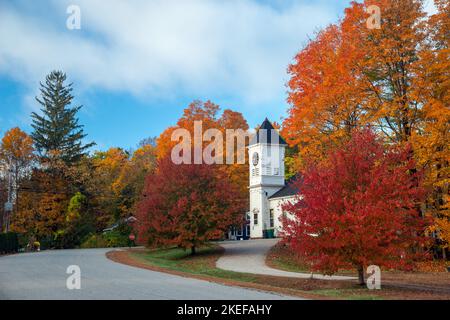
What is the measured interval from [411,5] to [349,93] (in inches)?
195

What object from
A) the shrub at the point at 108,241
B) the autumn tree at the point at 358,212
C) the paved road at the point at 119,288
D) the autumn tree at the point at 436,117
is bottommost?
the shrub at the point at 108,241

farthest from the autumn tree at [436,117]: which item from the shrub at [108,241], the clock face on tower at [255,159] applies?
the shrub at [108,241]

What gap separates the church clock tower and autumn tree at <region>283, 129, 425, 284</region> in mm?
28677

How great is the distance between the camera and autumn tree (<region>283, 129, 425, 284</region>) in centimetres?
1388

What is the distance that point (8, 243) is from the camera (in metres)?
36.7

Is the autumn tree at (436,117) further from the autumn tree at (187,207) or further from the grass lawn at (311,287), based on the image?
the autumn tree at (187,207)

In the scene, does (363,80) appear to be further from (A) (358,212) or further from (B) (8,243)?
(B) (8,243)

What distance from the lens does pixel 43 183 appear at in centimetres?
4988

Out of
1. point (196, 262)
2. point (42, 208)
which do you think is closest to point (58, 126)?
point (42, 208)

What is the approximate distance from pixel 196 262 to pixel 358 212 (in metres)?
14.5

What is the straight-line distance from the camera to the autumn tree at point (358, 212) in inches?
547

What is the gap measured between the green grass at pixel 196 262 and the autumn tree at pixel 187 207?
1.04 m
